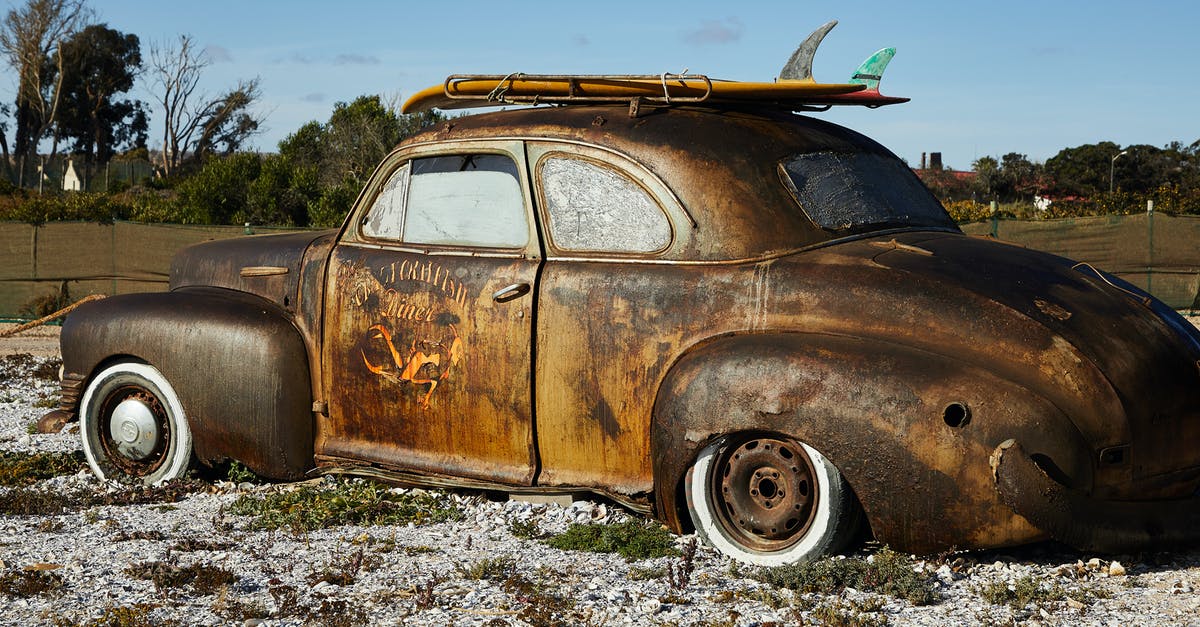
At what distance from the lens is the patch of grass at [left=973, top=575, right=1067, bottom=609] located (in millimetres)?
4410

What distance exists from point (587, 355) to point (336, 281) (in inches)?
59.7

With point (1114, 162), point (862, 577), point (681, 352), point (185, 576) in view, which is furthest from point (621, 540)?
point (1114, 162)

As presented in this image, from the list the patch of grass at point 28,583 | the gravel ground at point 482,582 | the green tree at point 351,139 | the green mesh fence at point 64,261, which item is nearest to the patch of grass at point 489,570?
the gravel ground at point 482,582

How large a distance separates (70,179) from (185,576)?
184ft

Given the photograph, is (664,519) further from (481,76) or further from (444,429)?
(481,76)

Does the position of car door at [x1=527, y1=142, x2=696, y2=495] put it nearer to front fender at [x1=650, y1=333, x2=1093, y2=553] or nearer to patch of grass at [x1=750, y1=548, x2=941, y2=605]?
front fender at [x1=650, y1=333, x2=1093, y2=553]

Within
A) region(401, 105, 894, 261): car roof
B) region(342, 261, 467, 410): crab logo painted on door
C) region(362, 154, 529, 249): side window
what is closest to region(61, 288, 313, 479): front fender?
region(342, 261, 467, 410): crab logo painted on door

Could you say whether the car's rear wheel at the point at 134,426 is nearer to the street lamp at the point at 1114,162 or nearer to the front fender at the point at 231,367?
the front fender at the point at 231,367

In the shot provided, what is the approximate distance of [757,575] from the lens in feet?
15.6

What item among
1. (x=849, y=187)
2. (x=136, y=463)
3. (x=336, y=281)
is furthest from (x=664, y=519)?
(x=136, y=463)

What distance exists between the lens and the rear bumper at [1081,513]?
4.39 metres

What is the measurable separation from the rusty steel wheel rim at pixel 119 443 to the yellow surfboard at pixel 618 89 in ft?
7.35

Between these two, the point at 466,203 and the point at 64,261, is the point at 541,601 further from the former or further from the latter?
the point at 64,261

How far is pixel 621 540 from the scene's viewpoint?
5.32 meters
